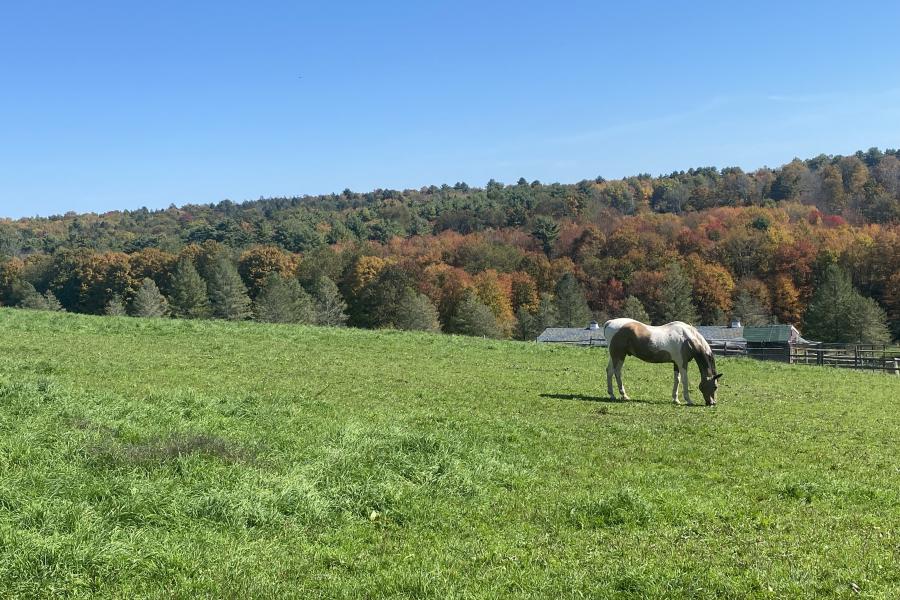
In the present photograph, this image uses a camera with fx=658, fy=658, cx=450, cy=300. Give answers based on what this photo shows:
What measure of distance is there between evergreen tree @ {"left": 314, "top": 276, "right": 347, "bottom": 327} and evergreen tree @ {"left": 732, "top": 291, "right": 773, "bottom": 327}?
51.3m

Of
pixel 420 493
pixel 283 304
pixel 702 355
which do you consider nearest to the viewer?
pixel 420 493

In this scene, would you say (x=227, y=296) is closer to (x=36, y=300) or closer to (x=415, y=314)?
(x=415, y=314)

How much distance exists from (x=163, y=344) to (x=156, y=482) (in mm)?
18048

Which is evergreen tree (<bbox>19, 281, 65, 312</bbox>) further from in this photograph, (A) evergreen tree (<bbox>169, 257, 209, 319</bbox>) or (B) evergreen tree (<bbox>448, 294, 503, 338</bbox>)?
(B) evergreen tree (<bbox>448, 294, 503, 338</bbox>)

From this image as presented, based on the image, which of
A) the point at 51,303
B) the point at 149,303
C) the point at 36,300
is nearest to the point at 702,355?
the point at 149,303

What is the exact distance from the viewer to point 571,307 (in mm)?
89125

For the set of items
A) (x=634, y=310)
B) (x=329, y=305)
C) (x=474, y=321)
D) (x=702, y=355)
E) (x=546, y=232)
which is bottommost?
(x=474, y=321)

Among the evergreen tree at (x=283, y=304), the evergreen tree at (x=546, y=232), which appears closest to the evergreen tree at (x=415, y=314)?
the evergreen tree at (x=283, y=304)

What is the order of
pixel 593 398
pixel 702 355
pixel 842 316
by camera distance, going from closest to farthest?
pixel 593 398
pixel 702 355
pixel 842 316

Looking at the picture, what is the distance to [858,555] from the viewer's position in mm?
6207

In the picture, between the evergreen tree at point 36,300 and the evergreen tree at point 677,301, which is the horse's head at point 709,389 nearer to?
the evergreen tree at point 677,301

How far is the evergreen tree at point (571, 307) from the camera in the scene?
291 ft

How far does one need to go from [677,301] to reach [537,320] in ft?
59.8

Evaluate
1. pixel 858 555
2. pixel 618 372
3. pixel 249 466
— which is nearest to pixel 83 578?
pixel 249 466
